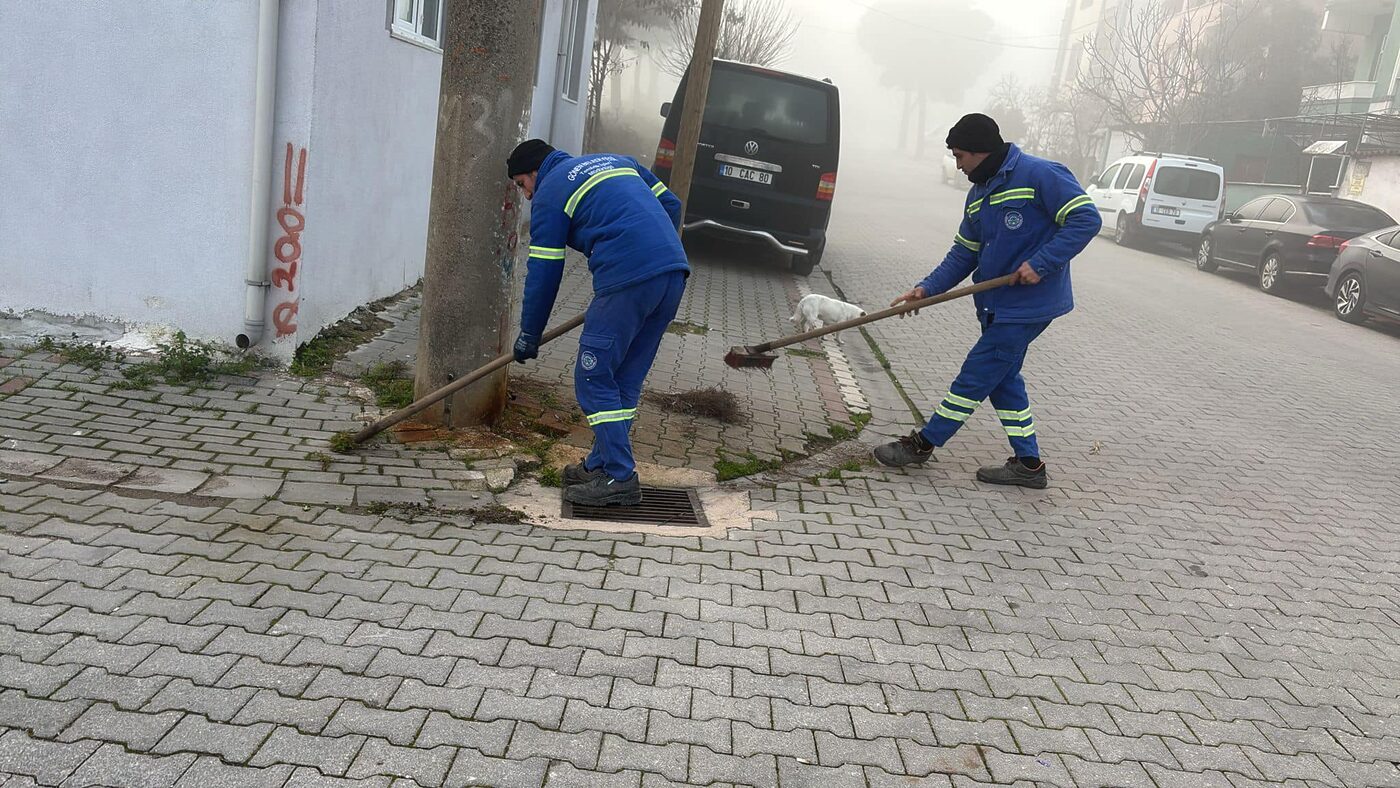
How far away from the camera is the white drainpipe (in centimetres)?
523

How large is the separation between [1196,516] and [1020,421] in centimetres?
97

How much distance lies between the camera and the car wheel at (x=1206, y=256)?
59.3ft

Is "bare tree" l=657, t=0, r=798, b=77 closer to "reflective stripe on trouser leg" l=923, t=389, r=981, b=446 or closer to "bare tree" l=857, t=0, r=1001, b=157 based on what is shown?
"reflective stripe on trouser leg" l=923, t=389, r=981, b=446

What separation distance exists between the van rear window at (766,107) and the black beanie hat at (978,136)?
579 centimetres

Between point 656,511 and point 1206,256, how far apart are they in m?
16.5

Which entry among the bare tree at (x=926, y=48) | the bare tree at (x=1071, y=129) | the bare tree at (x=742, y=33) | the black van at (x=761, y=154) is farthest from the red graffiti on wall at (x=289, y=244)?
the bare tree at (x=926, y=48)

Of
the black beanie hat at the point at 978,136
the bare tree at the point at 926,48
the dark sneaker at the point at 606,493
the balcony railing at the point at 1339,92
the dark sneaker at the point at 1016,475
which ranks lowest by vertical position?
the dark sneaker at the point at 606,493

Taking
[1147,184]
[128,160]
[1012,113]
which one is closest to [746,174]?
[128,160]

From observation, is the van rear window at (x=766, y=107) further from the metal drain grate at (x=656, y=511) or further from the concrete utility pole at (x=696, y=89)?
the metal drain grate at (x=656, y=511)

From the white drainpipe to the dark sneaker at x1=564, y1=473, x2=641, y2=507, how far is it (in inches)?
84.8

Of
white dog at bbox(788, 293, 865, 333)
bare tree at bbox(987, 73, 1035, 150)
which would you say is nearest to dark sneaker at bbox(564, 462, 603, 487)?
white dog at bbox(788, 293, 865, 333)

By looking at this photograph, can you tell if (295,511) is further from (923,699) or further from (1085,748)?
(1085,748)

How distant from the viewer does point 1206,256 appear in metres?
18.3

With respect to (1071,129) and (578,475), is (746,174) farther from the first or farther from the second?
(1071,129)
